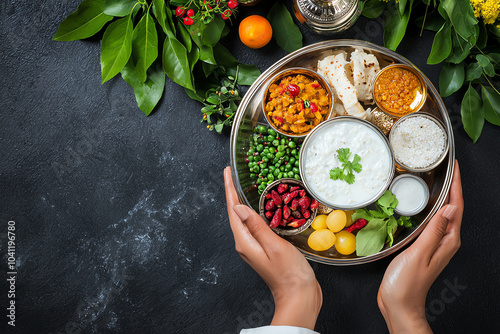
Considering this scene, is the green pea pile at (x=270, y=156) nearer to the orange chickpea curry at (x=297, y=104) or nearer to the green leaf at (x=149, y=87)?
the orange chickpea curry at (x=297, y=104)

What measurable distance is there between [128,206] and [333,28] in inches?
64.5

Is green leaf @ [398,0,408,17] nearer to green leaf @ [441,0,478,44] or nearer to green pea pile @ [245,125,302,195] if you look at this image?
green leaf @ [441,0,478,44]

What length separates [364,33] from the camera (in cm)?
210

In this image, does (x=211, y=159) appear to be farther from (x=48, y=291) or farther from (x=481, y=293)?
(x=481, y=293)

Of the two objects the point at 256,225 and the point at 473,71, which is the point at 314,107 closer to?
the point at 256,225

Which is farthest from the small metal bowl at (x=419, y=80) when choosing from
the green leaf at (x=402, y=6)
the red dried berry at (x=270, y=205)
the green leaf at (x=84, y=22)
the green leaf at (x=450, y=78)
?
the green leaf at (x=84, y=22)

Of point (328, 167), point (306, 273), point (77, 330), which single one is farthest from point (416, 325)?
point (77, 330)

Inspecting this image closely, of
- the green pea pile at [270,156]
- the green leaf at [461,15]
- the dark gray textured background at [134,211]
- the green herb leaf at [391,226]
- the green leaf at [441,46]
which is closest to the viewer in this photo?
the green leaf at [461,15]

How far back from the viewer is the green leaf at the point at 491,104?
1.97 meters

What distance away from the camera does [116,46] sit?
1.89 metres

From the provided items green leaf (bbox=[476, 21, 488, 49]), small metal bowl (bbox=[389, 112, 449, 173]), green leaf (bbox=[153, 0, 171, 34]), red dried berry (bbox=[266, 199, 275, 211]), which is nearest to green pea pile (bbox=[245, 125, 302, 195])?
red dried berry (bbox=[266, 199, 275, 211])

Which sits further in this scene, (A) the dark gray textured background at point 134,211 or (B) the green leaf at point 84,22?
(A) the dark gray textured background at point 134,211

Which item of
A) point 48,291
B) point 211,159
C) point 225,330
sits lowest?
point 225,330

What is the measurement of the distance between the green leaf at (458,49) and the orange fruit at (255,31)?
37.6 inches
